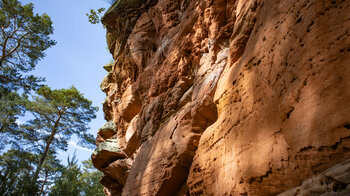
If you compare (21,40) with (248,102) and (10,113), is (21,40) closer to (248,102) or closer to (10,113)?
(10,113)

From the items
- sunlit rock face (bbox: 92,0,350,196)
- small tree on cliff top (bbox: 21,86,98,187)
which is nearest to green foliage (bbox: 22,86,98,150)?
small tree on cliff top (bbox: 21,86,98,187)

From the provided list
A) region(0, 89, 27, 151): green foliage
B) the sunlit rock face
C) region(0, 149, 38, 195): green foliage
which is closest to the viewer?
the sunlit rock face

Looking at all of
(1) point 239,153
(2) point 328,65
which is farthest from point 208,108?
(2) point 328,65

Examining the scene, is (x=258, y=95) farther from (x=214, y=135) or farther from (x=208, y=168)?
(x=208, y=168)

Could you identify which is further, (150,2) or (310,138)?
(150,2)

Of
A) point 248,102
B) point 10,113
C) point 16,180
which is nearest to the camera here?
point 248,102

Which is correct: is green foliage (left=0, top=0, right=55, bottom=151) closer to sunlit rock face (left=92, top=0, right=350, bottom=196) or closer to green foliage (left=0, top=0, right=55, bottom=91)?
green foliage (left=0, top=0, right=55, bottom=91)

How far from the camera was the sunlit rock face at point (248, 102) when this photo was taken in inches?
114

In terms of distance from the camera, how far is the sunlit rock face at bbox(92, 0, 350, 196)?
2898mm

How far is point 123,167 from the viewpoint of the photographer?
12352 millimetres

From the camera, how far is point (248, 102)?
15.1 ft

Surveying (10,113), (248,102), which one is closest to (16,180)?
(10,113)

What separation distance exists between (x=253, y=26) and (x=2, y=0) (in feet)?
59.9

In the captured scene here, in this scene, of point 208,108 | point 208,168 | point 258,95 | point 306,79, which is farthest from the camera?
point 208,108
